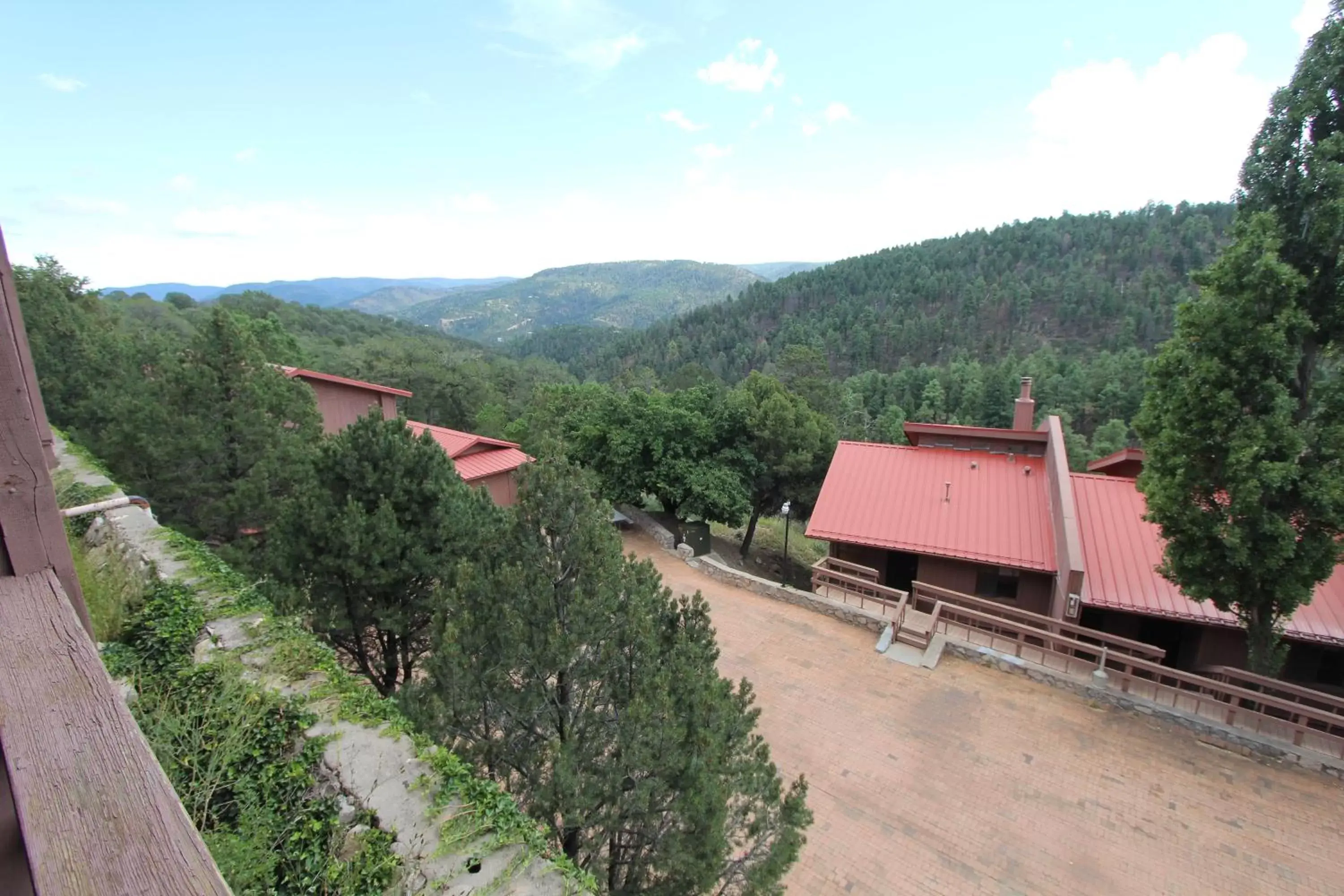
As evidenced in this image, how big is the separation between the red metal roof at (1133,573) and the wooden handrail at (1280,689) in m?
0.98

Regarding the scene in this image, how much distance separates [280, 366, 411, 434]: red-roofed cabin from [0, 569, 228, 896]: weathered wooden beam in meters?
20.5

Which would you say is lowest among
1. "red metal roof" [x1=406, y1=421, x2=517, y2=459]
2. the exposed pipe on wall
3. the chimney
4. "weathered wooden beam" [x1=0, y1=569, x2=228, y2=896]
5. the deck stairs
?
the deck stairs

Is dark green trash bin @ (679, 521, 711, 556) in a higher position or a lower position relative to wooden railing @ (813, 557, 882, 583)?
lower

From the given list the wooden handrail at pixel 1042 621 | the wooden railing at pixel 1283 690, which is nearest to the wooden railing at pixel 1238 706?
the wooden railing at pixel 1283 690

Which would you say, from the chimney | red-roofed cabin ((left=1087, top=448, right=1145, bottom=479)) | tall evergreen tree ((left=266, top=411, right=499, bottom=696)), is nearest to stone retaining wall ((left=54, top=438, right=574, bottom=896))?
tall evergreen tree ((left=266, top=411, right=499, bottom=696))

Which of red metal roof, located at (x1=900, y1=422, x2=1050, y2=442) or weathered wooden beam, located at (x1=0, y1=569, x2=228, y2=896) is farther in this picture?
red metal roof, located at (x1=900, y1=422, x2=1050, y2=442)

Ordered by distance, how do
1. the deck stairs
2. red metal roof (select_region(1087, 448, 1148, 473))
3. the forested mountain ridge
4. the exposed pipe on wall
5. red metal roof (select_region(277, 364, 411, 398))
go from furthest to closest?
the forested mountain ridge, red metal roof (select_region(277, 364, 411, 398)), red metal roof (select_region(1087, 448, 1148, 473)), the deck stairs, the exposed pipe on wall

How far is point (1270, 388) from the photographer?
8.30m

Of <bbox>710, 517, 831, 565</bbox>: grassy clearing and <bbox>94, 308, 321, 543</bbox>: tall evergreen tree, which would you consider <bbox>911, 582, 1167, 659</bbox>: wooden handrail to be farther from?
<bbox>94, 308, 321, 543</bbox>: tall evergreen tree

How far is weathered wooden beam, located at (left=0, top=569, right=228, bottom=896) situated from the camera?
0.91 metres

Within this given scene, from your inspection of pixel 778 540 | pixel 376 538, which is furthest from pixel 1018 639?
pixel 778 540

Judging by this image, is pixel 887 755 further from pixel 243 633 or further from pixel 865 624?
pixel 243 633

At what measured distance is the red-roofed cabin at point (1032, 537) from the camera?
36.3 feet

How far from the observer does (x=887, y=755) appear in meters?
8.56
